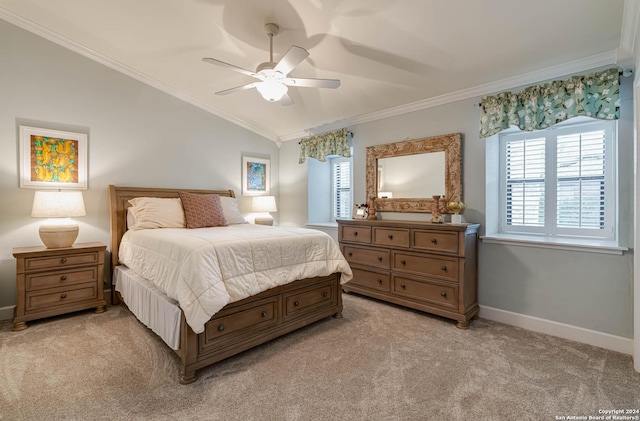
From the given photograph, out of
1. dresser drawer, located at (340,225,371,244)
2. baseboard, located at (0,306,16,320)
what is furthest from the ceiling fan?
baseboard, located at (0,306,16,320)

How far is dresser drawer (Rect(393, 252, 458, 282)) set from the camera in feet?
9.50

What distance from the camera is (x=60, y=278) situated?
9.67 feet

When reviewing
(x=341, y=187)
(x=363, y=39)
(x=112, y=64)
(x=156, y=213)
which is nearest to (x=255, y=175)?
(x=341, y=187)

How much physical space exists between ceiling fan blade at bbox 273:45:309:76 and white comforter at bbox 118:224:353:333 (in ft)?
4.40

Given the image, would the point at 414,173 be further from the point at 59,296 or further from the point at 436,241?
the point at 59,296

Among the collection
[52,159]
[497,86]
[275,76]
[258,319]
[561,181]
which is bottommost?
[258,319]

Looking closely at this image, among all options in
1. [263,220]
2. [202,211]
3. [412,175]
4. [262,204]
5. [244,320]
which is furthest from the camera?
[262,204]

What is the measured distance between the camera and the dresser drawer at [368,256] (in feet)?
11.2

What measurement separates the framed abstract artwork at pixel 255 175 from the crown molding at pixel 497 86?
1553 millimetres

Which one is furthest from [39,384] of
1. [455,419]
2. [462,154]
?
[462,154]

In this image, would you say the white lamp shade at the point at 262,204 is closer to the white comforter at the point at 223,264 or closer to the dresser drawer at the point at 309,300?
the white comforter at the point at 223,264

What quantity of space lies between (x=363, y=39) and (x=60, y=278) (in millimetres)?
3690

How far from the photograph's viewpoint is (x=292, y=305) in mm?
2639

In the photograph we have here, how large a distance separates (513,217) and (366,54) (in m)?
2.26
